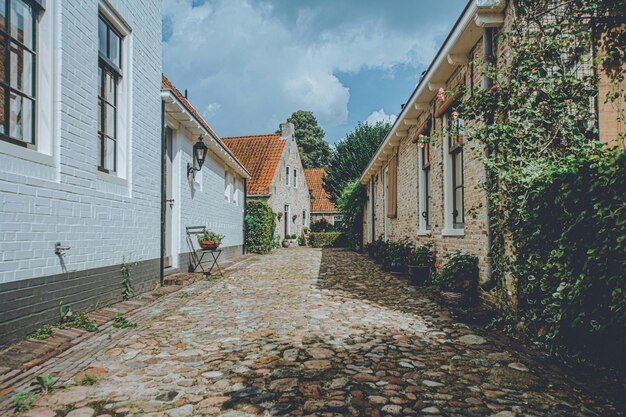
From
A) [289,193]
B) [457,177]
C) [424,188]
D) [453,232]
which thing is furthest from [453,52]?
[289,193]

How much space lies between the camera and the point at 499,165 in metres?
4.31

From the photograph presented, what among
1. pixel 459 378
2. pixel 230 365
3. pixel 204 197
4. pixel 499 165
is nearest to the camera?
pixel 459 378

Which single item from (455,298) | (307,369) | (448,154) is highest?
(448,154)

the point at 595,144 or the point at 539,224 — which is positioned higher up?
the point at 595,144

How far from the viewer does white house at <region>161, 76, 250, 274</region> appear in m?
8.24

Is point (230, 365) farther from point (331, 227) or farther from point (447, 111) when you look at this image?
point (331, 227)

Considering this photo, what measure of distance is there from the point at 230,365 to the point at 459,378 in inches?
70.5

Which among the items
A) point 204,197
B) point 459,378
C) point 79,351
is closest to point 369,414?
point 459,378

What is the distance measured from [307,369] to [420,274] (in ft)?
16.2

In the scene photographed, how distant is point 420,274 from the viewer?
7.71 metres

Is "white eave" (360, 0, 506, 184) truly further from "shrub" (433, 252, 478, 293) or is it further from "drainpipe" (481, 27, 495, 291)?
"shrub" (433, 252, 478, 293)

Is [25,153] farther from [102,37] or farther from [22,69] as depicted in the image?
[102,37]

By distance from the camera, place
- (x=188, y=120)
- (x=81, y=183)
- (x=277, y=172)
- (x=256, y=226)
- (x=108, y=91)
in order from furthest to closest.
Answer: (x=277, y=172) → (x=256, y=226) → (x=188, y=120) → (x=108, y=91) → (x=81, y=183)

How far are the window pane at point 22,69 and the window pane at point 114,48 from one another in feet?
6.18
